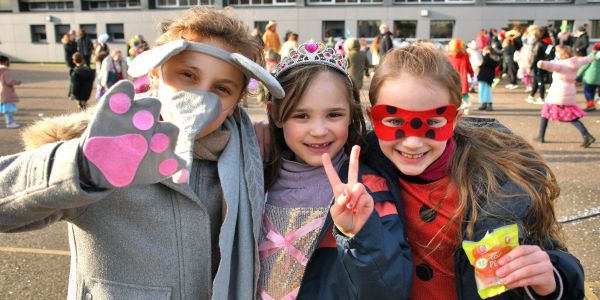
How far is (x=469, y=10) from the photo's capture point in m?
21.8

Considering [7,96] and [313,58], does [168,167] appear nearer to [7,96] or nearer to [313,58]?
[313,58]

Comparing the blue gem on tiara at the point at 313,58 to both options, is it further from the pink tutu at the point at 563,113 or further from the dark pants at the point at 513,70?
the dark pants at the point at 513,70

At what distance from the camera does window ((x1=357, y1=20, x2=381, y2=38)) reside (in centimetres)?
2300

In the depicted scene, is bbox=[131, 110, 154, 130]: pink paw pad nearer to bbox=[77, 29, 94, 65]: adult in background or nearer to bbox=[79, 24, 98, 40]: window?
bbox=[77, 29, 94, 65]: adult in background

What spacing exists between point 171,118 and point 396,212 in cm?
86

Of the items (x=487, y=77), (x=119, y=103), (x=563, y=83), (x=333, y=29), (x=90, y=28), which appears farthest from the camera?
(x=90, y=28)

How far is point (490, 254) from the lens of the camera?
4.85 ft

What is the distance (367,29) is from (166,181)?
2272 cm

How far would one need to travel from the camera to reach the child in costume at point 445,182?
1623 millimetres

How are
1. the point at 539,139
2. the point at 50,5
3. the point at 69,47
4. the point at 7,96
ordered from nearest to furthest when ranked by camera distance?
the point at 539,139, the point at 7,96, the point at 69,47, the point at 50,5

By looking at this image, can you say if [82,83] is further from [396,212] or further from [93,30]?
[93,30]

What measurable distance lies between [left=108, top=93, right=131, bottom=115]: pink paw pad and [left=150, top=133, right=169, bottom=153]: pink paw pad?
93 mm

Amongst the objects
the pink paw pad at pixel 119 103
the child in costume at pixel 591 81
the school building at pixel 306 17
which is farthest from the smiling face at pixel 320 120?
the school building at pixel 306 17

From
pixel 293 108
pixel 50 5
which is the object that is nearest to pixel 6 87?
pixel 293 108
